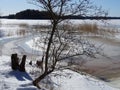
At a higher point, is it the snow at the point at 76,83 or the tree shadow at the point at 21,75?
the tree shadow at the point at 21,75

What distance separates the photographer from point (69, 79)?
392 inches

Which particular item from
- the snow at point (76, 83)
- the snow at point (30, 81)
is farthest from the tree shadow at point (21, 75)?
the snow at point (76, 83)

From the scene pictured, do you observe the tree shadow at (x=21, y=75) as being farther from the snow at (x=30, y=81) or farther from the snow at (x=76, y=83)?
the snow at (x=76, y=83)

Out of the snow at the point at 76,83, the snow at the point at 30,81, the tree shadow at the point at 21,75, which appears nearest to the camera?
the snow at the point at 30,81

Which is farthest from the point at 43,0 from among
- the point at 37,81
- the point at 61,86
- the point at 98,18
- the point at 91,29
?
the point at 91,29

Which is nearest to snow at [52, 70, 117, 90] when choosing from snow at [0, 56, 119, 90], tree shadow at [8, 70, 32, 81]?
snow at [0, 56, 119, 90]

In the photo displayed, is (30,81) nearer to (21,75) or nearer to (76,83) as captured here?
(21,75)

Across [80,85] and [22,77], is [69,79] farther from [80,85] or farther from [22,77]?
[22,77]

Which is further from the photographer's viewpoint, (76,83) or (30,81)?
(76,83)

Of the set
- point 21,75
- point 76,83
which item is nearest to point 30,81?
point 21,75

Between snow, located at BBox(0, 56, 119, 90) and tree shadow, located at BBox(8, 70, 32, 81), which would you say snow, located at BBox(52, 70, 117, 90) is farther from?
tree shadow, located at BBox(8, 70, 32, 81)

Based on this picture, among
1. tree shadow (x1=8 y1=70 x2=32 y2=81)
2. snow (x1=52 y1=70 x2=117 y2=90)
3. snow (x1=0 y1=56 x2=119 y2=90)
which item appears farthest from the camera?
snow (x1=52 y1=70 x2=117 y2=90)

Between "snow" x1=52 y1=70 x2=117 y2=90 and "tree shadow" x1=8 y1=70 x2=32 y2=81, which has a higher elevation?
"tree shadow" x1=8 y1=70 x2=32 y2=81

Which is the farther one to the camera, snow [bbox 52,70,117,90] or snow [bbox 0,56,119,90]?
snow [bbox 52,70,117,90]
